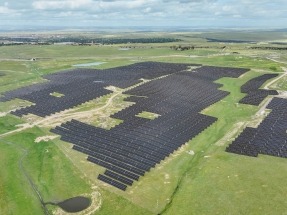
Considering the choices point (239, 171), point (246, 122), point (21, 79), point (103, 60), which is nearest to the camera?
point (239, 171)

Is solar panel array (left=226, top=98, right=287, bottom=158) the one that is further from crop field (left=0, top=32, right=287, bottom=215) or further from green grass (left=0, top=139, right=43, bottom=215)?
green grass (left=0, top=139, right=43, bottom=215)

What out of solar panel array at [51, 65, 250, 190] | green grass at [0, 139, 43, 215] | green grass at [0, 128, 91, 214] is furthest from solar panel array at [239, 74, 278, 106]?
green grass at [0, 139, 43, 215]

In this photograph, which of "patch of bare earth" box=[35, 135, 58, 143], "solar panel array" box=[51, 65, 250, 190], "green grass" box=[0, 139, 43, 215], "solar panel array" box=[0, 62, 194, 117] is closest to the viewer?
"green grass" box=[0, 139, 43, 215]

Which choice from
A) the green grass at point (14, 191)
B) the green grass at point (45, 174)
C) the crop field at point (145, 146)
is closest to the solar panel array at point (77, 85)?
the crop field at point (145, 146)

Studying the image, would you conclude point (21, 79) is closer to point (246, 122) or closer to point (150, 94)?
point (150, 94)

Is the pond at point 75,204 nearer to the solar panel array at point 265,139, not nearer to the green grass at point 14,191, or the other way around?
the green grass at point 14,191

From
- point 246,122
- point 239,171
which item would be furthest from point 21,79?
point 239,171
